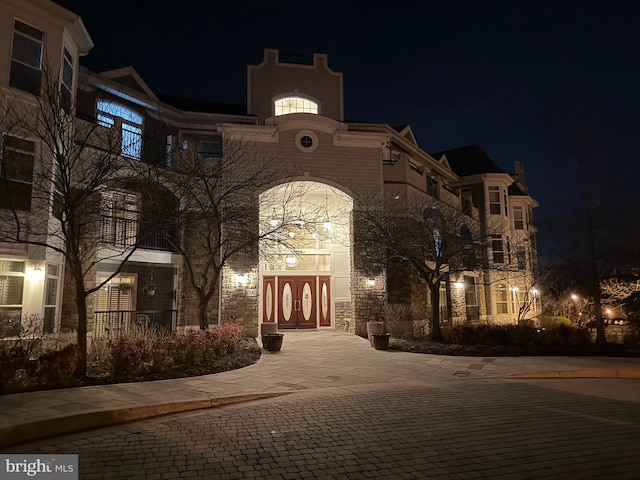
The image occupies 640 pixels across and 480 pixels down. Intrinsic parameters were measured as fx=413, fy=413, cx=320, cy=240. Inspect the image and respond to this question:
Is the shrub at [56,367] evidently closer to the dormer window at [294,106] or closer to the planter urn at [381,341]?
the planter urn at [381,341]

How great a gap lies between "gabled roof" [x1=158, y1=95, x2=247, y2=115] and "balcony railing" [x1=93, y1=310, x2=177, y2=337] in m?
10.5

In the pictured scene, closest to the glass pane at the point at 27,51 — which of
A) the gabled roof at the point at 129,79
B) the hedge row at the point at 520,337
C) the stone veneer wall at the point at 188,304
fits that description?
the gabled roof at the point at 129,79

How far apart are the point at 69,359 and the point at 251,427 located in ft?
13.8

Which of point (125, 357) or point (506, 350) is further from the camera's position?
point (506, 350)

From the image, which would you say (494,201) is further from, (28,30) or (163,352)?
(28,30)

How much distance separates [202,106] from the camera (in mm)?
21875

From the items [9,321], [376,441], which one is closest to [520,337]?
[376,441]

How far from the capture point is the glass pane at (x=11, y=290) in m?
10.5

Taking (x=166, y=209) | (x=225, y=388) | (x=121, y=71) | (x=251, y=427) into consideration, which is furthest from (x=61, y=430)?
(x=121, y=71)

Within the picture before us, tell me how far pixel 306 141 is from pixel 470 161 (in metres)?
17.3

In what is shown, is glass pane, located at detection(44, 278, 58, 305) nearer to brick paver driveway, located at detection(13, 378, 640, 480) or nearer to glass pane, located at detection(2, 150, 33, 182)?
glass pane, located at detection(2, 150, 33, 182)

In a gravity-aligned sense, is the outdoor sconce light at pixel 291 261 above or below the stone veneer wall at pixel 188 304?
above

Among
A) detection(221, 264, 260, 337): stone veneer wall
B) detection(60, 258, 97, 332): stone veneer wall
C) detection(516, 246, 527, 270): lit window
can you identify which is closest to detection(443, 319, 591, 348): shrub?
detection(516, 246, 527, 270): lit window

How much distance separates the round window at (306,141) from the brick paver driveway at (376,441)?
1299cm
